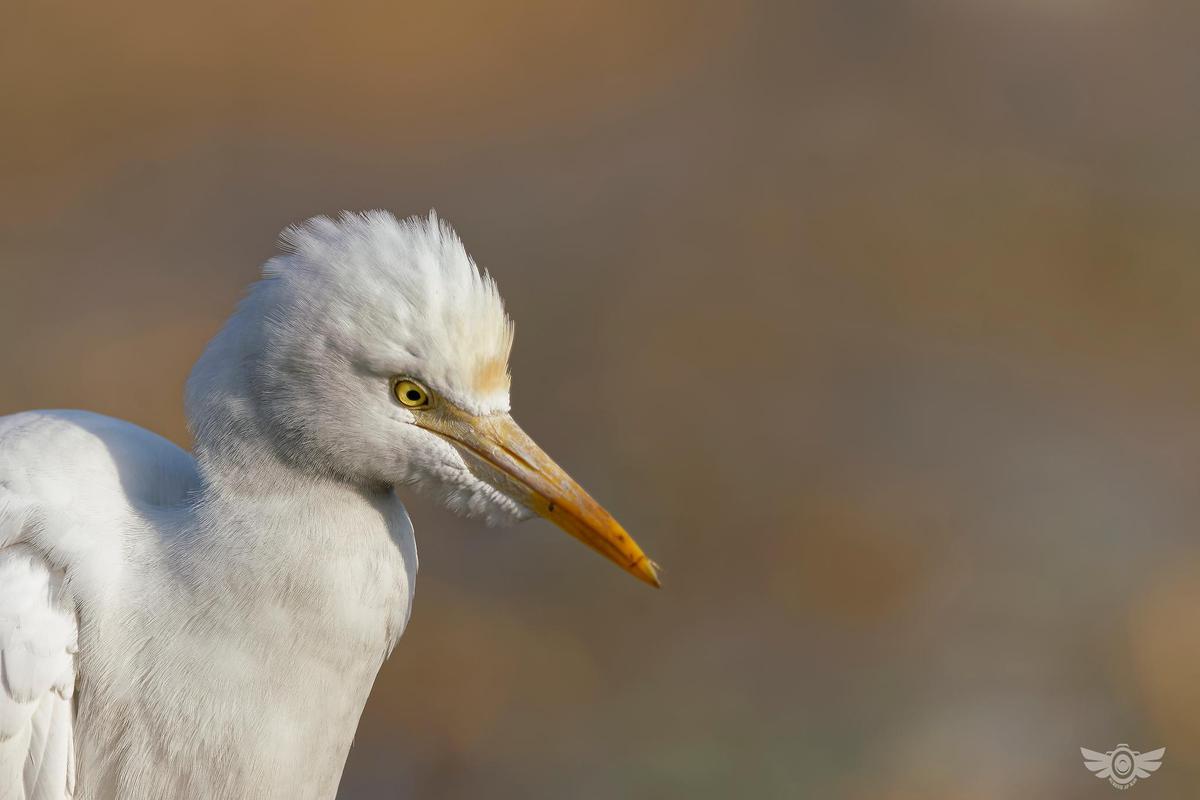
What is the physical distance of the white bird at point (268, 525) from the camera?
77.6 inches

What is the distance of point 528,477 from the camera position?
2.05 m

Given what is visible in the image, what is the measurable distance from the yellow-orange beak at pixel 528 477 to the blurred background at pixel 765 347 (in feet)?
9.55

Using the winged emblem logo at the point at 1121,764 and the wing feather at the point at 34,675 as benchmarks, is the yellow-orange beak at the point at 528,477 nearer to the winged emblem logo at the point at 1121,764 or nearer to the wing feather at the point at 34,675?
the wing feather at the point at 34,675

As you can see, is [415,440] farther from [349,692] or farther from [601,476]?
[601,476]

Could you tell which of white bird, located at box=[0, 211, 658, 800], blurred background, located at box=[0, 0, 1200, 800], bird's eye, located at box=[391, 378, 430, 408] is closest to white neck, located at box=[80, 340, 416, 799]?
white bird, located at box=[0, 211, 658, 800]

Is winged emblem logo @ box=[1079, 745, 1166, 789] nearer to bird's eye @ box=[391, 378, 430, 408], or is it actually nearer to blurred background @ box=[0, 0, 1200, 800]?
blurred background @ box=[0, 0, 1200, 800]

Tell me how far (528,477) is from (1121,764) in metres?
3.38

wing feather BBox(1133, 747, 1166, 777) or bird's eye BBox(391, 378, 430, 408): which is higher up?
bird's eye BBox(391, 378, 430, 408)

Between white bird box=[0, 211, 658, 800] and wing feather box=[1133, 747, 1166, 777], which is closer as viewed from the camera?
white bird box=[0, 211, 658, 800]

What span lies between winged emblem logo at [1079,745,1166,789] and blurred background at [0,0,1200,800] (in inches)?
2.4

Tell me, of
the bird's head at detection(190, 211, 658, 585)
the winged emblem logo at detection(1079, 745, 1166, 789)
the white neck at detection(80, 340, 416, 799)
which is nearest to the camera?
the bird's head at detection(190, 211, 658, 585)

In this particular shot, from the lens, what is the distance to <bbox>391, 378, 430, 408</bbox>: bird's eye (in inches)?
78.6

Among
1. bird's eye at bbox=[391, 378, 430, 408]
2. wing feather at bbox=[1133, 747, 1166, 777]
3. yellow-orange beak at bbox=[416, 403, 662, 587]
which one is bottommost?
wing feather at bbox=[1133, 747, 1166, 777]

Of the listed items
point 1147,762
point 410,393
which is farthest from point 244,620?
point 1147,762
